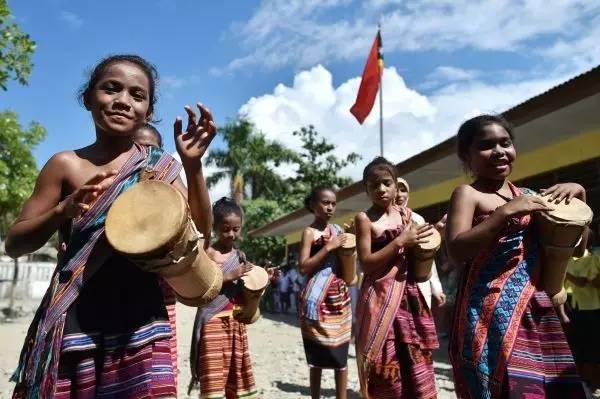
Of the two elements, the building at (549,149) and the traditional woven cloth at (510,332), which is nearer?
the traditional woven cloth at (510,332)

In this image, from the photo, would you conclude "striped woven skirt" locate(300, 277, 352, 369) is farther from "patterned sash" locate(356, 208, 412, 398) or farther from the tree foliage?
the tree foliage

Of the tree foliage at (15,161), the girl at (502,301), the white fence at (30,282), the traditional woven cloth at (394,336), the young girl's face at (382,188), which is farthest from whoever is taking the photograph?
the white fence at (30,282)

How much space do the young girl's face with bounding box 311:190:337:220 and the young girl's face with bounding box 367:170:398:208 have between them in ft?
4.47

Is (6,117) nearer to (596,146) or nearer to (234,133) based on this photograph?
(596,146)

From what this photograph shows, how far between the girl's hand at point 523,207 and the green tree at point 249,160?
26722 millimetres

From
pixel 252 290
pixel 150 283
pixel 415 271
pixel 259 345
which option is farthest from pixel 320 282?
pixel 259 345

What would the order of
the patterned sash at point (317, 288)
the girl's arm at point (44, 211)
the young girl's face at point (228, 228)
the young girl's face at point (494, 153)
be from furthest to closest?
the patterned sash at point (317, 288) → the young girl's face at point (228, 228) → the young girl's face at point (494, 153) → the girl's arm at point (44, 211)

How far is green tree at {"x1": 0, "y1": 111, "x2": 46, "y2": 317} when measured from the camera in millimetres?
12289

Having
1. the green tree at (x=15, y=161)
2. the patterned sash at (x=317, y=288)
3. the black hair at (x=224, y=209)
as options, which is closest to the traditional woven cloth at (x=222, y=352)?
the black hair at (x=224, y=209)

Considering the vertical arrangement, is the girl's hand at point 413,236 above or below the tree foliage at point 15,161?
below

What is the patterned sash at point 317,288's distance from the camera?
4969mm

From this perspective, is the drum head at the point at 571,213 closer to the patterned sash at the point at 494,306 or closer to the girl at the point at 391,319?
the patterned sash at the point at 494,306

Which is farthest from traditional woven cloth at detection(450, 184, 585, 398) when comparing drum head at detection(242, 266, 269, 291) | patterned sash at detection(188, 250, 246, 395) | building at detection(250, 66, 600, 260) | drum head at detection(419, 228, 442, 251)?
building at detection(250, 66, 600, 260)

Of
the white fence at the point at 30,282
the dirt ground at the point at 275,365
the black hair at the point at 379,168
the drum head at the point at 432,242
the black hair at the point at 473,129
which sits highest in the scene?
the white fence at the point at 30,282
